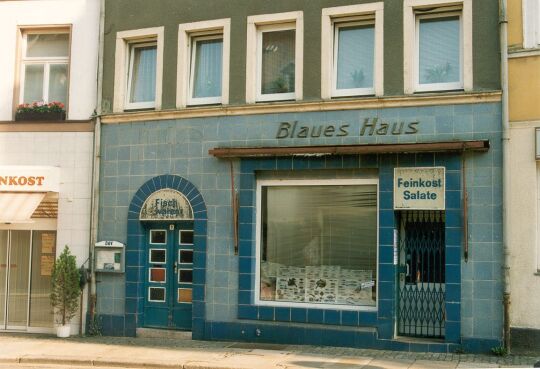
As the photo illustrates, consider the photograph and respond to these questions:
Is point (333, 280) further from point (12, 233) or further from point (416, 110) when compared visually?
point (12, 233)

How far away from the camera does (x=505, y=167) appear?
13.1 m

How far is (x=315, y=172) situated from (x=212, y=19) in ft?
12.8

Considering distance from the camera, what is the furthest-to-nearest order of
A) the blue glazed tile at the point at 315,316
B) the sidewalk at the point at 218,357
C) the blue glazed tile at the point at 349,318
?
the blue glazed tile at the point at 315,316
the blue glazed tile at the point at 349,318
the sidewalk at the point at 218,357

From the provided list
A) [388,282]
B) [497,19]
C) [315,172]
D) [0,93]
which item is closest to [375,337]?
[388,282]

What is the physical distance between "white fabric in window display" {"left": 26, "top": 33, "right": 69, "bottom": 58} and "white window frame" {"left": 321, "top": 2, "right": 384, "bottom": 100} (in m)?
6.21

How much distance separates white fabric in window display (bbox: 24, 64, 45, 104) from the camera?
1728 cm

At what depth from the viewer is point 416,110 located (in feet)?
45.7

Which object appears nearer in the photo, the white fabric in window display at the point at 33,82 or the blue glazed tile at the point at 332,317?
the blue glazed tile at the point at 332,317

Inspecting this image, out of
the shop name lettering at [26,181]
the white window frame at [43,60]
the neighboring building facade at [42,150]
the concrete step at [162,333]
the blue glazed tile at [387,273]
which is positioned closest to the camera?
the blue glazed tile at [387,273]

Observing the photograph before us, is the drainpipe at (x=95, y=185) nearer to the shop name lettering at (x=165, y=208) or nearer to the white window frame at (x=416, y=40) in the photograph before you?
the shop name lettering at (x=165, y=208)

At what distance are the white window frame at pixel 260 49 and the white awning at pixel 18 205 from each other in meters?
5.18

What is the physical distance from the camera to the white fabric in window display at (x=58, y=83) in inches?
674

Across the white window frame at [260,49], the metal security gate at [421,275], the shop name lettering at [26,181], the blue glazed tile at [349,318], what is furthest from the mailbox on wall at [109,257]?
the metal security gate at [421,275]

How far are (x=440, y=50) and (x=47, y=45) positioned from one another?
8929mm
